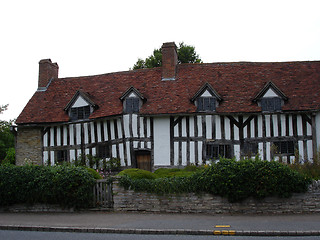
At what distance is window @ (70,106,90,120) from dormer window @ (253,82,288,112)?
944cm

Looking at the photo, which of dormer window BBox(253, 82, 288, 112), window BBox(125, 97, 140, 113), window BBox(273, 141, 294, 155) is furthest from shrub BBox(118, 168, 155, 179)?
dormer window BBox(253, 82, 288, 112)

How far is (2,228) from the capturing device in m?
10.9

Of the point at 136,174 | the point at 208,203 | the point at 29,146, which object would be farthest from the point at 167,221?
the point at 29,146

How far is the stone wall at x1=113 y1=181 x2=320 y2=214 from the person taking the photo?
12.0m

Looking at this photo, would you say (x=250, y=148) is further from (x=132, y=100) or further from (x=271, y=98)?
(x=132, y=100)

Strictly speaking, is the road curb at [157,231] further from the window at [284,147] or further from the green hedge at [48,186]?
the window at [284,147]

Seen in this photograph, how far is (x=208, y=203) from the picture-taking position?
12.4m

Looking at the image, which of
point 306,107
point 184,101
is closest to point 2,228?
point 184,101

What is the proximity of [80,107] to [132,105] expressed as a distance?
11.1ft

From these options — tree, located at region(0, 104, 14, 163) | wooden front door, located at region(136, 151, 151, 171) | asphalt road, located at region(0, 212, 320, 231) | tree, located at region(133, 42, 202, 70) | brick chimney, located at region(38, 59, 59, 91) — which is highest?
tree, located at region(133, 42, 202, 70)

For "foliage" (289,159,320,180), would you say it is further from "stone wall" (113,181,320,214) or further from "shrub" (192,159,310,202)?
"shrub" (192,159,310,202)

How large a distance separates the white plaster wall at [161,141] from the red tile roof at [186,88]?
66 centimetres

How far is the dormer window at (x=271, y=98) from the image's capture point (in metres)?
20.1

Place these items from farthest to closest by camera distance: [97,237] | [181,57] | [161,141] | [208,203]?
[181,57], [161,141], [208,203], [97,237]
